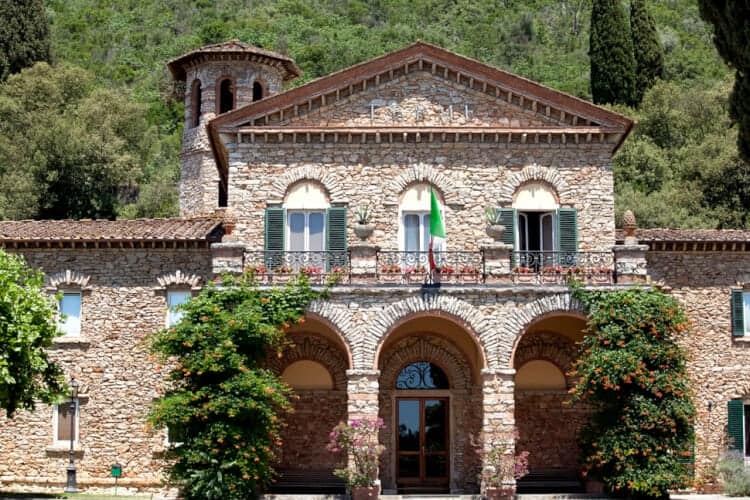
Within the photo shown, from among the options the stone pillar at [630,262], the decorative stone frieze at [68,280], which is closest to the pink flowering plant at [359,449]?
the stone pillar at [630,262]

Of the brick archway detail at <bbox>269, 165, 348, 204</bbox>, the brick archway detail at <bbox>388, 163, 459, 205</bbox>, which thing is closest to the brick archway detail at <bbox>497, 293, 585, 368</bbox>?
the brick archway detail at <bbox>388, 163, 459, 205</bbox>

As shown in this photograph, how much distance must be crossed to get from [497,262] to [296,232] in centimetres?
567

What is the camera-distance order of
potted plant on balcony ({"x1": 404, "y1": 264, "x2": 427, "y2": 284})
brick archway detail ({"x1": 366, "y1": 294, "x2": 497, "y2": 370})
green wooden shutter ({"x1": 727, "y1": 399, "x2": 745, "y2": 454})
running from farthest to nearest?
green wooden shutter ({"x1": 727, "y1": 399, "x2": 745, "y2": 454}) < potted plant on balcony ({"x1": 404, "y1": 264, "x2": 427, "y2": 284}) < brick archway detail ({"x1": 366, "y1": 294, "x2": 497, "y2": 370})

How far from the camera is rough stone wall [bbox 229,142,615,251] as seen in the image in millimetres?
30156

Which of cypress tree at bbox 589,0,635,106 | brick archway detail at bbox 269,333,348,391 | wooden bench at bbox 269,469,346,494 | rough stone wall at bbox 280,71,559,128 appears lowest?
wooden bench at bbox 269,469,346,494

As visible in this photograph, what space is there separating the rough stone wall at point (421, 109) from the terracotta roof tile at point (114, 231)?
404 centimetres

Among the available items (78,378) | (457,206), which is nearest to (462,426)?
(457,206)

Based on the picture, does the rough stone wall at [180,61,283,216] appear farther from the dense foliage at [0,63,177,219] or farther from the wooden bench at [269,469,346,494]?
the wooden bench at [269,469,346,494]

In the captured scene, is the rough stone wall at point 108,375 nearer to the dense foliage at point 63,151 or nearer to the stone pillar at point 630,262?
the stone pillar at point 630,262

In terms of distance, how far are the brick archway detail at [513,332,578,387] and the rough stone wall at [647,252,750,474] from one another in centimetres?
330

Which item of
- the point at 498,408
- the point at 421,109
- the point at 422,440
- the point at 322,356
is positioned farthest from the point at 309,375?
the point at 421,109

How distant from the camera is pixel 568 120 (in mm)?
30484

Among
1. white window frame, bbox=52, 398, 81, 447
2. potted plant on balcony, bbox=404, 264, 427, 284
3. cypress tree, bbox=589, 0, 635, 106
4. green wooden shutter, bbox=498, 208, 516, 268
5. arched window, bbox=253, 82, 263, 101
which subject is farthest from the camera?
cypress tree, bbox=589, 0, 635, 106

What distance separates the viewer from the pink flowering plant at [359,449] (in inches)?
1051
